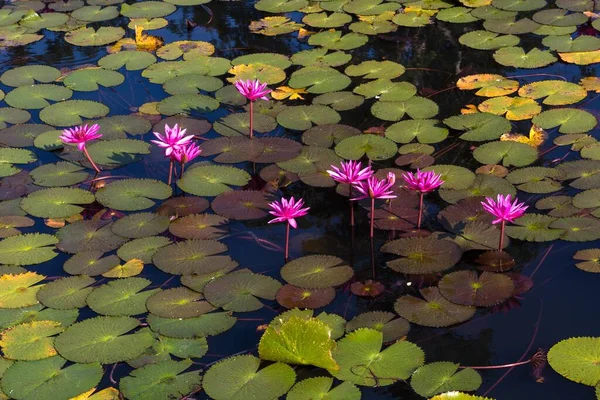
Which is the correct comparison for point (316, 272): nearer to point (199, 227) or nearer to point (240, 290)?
point (240, 290)

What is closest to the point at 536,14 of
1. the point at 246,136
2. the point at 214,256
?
the point at 246,136

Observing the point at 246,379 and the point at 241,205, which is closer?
the point at 246,379

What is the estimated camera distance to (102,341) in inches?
147

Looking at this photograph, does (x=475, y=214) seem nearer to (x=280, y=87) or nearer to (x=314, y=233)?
(x=314, y=233)

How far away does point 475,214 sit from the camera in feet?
14.6

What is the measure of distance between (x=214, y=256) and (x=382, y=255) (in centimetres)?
91

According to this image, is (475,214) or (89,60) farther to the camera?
(89,60)

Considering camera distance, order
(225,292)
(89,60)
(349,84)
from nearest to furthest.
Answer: (225,292), (349,84), (89,60)

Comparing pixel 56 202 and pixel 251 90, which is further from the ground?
pixel 251 90

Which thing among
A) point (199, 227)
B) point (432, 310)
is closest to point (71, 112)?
point (199, 227)

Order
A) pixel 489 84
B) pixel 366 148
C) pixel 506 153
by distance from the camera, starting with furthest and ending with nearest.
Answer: pixel 489 84 → pixel 366 148 → pixel 506 153

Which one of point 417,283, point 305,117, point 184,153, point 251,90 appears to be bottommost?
point 417,283

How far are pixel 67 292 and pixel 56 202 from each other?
0.92 meters

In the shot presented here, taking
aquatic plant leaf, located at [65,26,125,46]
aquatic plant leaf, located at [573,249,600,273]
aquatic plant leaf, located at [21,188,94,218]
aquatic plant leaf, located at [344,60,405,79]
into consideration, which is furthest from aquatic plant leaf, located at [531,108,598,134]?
aquatic plant leaf, located at [65,26,125,46]
